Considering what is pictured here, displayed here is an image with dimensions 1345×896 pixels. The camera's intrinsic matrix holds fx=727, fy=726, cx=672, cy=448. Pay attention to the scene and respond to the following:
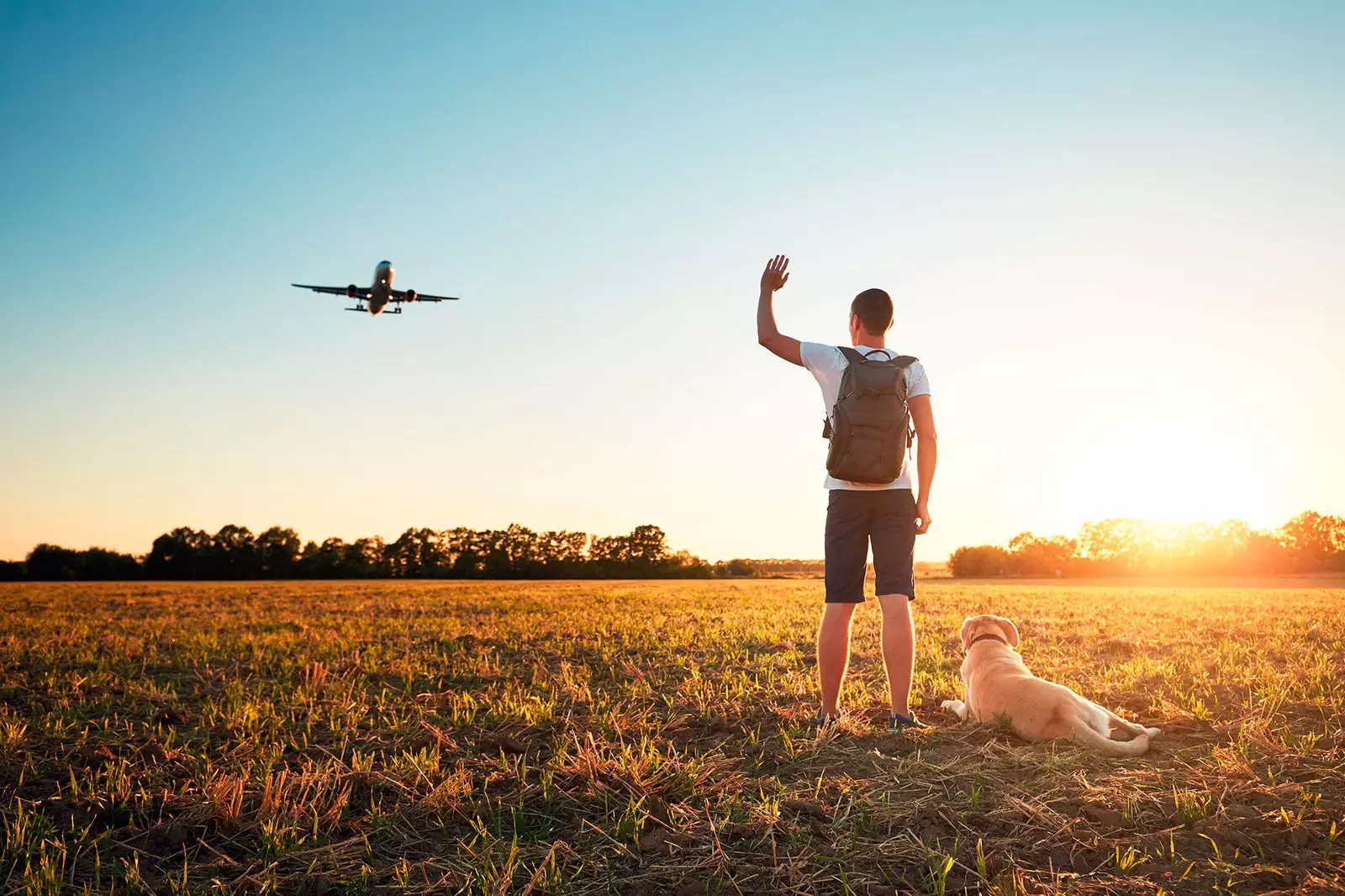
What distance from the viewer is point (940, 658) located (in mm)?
7402

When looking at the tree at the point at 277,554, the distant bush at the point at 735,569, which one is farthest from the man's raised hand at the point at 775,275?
the tree at the point at 277,554

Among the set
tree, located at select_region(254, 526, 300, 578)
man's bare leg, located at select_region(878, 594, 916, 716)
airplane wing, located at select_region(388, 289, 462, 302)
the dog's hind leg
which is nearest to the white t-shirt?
man's bare leg, located at select_region(878, 594, 916, 716)

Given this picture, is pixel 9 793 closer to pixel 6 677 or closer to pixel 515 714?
pixel 515 714

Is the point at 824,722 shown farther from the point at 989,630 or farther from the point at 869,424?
the point at 869,424

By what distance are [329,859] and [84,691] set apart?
5.08m

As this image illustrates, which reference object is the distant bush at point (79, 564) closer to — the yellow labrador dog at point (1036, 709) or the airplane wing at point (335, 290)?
the airplane wing at point (335, 290)

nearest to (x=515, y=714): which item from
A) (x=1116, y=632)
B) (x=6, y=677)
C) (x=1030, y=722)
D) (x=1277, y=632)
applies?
(x=1030, y=722)

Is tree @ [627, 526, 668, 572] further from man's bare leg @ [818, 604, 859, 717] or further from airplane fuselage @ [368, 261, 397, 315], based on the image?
man's bare leg @ [818, 604, 859, 717]

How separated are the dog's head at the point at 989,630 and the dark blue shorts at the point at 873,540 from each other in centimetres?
101

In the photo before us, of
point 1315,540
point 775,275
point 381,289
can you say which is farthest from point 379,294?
point 1315,540

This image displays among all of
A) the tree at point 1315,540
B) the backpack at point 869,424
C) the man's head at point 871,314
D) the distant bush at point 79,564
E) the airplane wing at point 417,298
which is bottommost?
the distant bush at point 79,564

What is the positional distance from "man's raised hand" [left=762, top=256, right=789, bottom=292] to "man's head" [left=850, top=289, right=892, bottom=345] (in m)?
0.50

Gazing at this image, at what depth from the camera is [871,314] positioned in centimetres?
456

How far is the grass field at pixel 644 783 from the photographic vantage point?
2.60 meters
